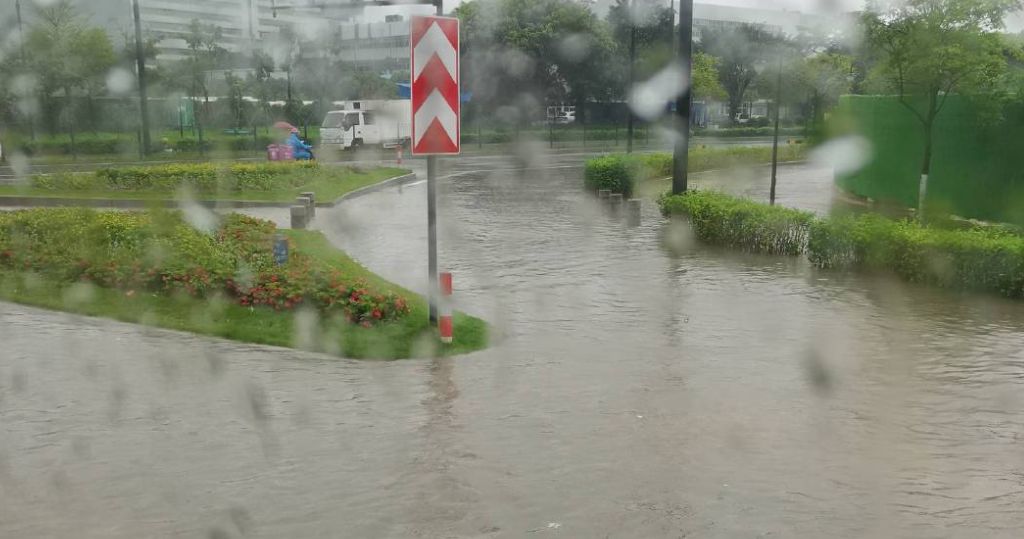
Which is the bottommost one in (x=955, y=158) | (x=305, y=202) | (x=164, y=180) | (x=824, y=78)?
(x=305, y=202)

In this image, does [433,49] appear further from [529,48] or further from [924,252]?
[529,48]

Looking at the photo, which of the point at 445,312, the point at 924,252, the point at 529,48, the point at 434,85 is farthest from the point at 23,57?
the point at 924,252

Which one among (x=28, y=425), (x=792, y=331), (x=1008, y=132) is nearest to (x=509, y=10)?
(x=1008, y=132)

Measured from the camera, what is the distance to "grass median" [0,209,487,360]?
29.9 ft

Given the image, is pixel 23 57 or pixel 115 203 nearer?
pixel 115 203

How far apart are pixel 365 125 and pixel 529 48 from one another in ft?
41.7

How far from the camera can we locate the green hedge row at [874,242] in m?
11.5

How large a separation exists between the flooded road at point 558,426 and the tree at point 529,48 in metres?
41.3

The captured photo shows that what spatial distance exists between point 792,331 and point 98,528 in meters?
6.98

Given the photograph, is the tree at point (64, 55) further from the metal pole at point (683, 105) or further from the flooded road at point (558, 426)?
the flooded road at point (558, 426)

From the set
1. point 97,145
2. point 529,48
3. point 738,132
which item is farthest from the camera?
point 738,132

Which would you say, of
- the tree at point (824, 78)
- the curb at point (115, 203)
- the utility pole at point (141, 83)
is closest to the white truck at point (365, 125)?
the utility pole at point (141, 83)

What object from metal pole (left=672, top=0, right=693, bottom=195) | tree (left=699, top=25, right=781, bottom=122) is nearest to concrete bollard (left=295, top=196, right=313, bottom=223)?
metal pole (left=672, top=0, right=693, bottom=195)

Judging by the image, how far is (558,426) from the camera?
6.79 meters
